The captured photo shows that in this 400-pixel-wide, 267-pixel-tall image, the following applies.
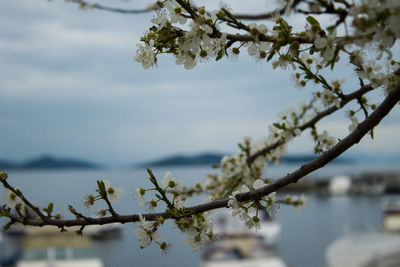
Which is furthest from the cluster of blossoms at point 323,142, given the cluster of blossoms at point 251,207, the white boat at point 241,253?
the white boat at point 241,253

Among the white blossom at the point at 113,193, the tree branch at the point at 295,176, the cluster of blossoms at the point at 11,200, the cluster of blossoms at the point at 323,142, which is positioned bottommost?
the tree branch at the point at 295,176

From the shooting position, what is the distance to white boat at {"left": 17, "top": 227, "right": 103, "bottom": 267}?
12.4m

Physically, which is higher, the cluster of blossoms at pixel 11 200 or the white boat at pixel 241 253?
the white boat at pixel 241 253

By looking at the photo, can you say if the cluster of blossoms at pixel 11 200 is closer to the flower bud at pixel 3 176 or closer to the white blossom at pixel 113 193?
the flower bud at pixel 3 176

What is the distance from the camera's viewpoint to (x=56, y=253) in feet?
41.7

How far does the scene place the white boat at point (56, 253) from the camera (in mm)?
12375

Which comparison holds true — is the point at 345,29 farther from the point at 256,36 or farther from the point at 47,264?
the point at 47,264

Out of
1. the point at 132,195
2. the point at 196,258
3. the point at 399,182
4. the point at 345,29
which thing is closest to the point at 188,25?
the point at 345,29

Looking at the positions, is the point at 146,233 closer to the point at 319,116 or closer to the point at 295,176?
the point at 295,176

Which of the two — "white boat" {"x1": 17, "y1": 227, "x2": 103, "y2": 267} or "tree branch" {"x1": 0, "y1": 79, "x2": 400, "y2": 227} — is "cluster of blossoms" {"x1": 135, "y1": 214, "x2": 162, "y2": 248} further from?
"white boat" {"x1": 17, "y1": 227, "x2": 103, "y2": 267}

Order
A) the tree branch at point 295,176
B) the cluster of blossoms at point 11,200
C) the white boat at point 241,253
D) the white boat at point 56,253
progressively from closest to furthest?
the tree branch at point 295,176 < the cluster of blossoms at point 11,200 < the white boat at point 56,253 < the white boat at point 241,253

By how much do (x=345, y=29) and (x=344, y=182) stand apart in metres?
48.3

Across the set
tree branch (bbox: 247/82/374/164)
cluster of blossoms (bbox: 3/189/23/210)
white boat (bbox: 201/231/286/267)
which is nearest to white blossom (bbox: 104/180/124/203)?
cluster of blossoms (bbox: 3/189/23/210)

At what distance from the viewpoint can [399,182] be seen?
136 ft
